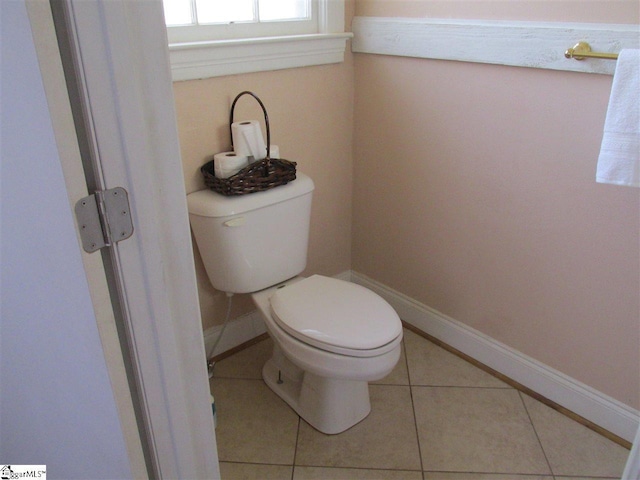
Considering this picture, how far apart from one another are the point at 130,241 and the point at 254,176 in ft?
2.99

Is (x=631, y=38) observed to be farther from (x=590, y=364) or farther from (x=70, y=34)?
(x=70, y=34)

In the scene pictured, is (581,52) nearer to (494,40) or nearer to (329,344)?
(494,40)

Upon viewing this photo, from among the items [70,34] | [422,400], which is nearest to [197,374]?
[70,34]

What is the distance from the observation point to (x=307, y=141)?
2023mm

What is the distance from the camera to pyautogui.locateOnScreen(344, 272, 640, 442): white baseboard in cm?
165

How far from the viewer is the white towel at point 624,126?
48.8 inches

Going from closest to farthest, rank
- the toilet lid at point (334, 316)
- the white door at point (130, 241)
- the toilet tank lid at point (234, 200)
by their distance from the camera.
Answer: the white door at point (130, 241)
the toilet lid at point (334, 316)
the toilet tank lid at point (234, 200)

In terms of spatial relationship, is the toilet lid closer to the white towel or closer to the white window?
the white towel

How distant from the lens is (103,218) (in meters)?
0.72

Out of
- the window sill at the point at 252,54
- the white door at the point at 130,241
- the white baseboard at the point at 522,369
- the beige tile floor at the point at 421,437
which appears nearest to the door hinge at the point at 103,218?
the white door at the point at 130,241

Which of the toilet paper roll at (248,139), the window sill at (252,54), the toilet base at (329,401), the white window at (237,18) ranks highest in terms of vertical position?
the white window at (237,18)

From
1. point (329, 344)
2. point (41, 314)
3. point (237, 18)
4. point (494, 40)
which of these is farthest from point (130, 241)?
point (494, 40)

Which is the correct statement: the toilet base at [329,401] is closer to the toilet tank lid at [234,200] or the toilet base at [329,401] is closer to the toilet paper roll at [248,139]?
the toilet tank lid at [234,200]

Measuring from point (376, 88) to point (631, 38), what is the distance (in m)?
0.91
